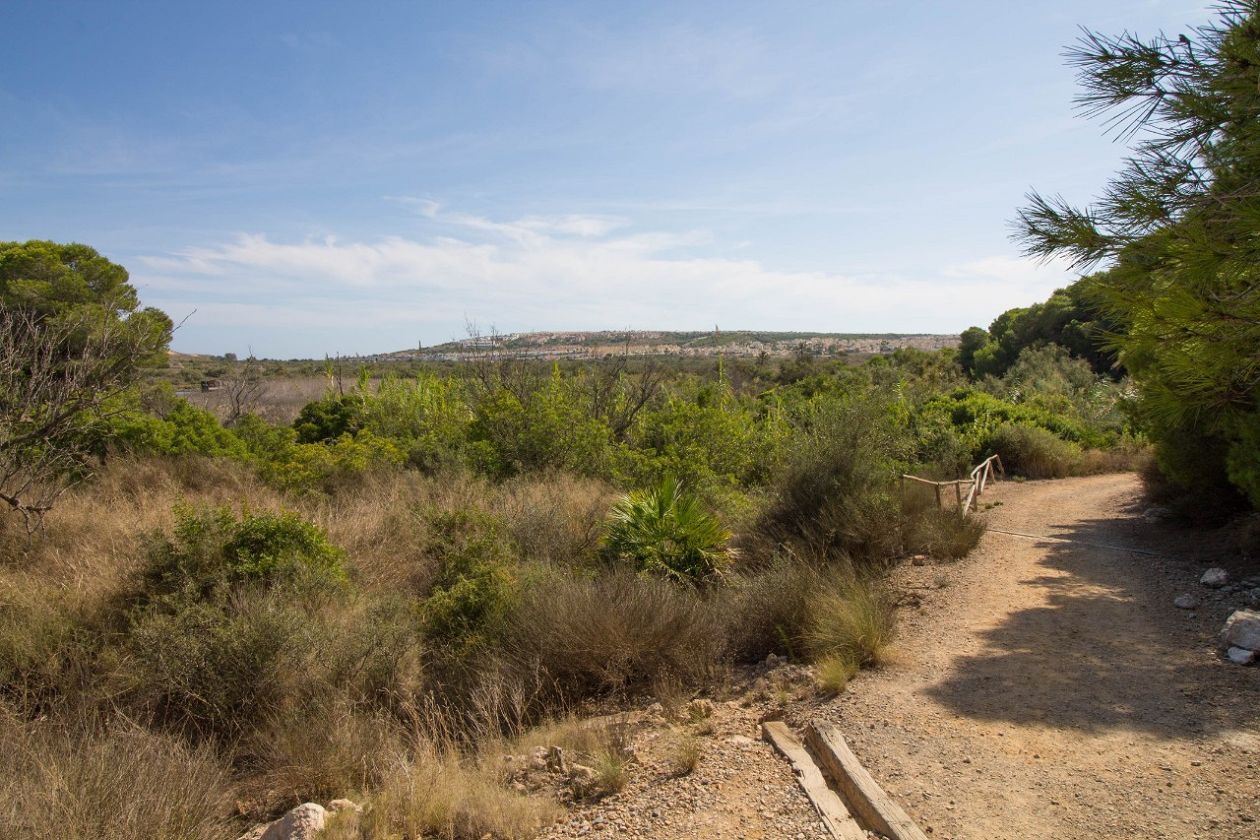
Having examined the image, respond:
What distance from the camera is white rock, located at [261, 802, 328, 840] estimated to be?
4.12 metres

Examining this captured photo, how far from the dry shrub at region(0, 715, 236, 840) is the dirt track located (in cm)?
402

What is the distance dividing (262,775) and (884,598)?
18.9 feet

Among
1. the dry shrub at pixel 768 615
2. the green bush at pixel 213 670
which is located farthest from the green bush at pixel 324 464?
the dry shrub at pixel 768 615

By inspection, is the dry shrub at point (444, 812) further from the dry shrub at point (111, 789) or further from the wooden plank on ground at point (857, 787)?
the wooden plank on ground at point (857, 787)

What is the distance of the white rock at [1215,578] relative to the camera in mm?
7789

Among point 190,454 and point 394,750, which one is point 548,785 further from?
point 190,454

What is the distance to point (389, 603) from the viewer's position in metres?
7.63

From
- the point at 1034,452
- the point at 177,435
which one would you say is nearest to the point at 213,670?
the point at 177,435

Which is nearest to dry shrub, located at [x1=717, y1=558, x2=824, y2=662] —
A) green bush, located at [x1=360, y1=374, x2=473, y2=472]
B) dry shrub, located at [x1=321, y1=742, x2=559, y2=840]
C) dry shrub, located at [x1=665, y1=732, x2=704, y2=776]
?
dry shrub, located at [x1=665, y1=732, x2=704, y2=776]

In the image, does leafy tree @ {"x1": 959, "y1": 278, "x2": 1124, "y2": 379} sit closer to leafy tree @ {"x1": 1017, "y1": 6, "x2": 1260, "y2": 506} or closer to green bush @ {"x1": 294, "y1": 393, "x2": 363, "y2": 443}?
green bush @ {"x1": 294, "y1": 393, "x2": 363, "y2": 443}

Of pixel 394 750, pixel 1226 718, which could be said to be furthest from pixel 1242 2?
pixel 394 750

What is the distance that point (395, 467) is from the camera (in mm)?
13703

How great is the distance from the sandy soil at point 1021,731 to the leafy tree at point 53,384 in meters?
7.83

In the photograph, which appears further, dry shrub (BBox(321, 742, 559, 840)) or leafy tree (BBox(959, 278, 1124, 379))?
leafy tree (BBox(959, 278, 1124, 379))
